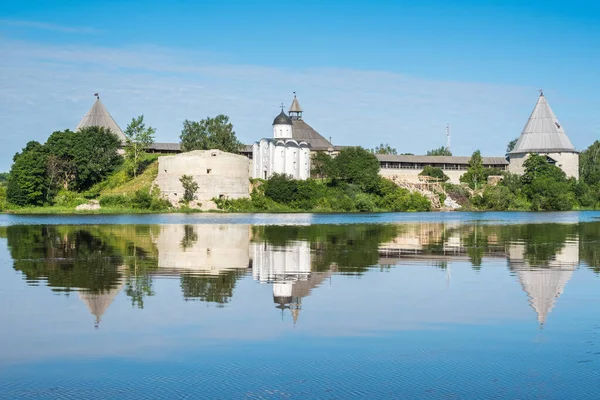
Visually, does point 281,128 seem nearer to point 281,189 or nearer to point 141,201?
point 281,189

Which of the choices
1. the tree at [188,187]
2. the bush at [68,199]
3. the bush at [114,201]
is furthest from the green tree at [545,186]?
the bush at [68,199]

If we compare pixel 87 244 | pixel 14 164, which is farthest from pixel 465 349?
pixel 14 164

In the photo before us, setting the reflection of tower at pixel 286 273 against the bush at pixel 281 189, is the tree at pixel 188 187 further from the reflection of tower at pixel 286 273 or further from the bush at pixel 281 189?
the reflection of tower at pixel 286 273

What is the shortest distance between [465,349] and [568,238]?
18.1m

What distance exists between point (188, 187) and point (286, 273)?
4071 cm

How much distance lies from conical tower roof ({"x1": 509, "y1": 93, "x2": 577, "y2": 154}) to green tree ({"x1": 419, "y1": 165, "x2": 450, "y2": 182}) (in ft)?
27.5

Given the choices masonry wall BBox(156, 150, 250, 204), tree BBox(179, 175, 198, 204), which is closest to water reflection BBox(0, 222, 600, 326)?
tree BBox(179, 175, 198, 204)

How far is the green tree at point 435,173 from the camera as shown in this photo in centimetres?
7075

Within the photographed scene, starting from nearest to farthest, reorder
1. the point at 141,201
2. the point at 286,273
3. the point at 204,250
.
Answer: the point at 286,273
the point at 204,250
the point at 141,201

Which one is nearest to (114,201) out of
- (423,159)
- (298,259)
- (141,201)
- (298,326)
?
(141,201)

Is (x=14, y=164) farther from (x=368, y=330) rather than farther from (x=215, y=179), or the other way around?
(x=368, y=330)

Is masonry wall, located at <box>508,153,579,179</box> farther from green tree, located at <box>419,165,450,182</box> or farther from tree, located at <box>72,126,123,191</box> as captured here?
tree, located at <box>72,126,123,191</box>

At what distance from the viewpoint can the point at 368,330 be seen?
9383 mm

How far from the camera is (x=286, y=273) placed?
14844mm
